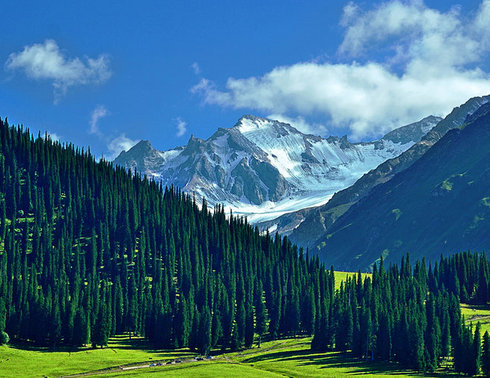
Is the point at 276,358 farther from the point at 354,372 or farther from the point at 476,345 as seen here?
the point at 476,345

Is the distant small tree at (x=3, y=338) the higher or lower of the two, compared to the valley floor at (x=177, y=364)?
higher

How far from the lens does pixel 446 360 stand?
18100 cm

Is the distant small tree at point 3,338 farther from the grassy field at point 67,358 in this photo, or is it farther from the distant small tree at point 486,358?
the distant small tree at point 486,358

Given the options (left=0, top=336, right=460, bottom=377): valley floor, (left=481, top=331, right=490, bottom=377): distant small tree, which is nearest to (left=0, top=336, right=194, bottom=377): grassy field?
(left=0, top=336, right=460, bottom=377): valley floor

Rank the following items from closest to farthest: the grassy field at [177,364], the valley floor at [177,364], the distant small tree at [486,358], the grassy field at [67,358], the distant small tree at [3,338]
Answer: the distant small tree at [486,358] < the valley floor at [177,364] < the grassy field at [177,364] < the grassy field at [67,358] < the distant small tree at [3,338]

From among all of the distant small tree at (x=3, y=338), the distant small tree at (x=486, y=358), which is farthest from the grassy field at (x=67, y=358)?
the distant small tree at (x=486, y=358)

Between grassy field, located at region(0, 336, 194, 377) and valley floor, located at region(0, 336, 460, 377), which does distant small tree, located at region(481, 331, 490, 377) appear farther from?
grassy field, located at region(0, 336, 194, 377)

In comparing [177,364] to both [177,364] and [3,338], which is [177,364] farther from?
[3,338]

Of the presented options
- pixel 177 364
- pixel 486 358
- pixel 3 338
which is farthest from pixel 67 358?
pixel 486 358

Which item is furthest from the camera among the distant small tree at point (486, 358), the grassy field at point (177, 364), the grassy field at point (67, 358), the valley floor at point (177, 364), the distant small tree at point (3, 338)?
the distant small tree at point (3, 338)

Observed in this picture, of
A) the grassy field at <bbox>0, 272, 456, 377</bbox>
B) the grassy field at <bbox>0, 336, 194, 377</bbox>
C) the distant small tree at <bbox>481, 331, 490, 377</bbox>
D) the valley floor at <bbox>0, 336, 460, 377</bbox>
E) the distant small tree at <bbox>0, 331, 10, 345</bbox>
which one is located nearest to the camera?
the distant small tree at <bbox>481, 331, 490, 377</bbox>

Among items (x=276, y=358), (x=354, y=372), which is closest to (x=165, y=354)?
(x=276, y=358)

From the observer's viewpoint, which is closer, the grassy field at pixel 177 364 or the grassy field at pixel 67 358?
the grassy field at pixel 177 364

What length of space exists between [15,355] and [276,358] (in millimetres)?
62877
